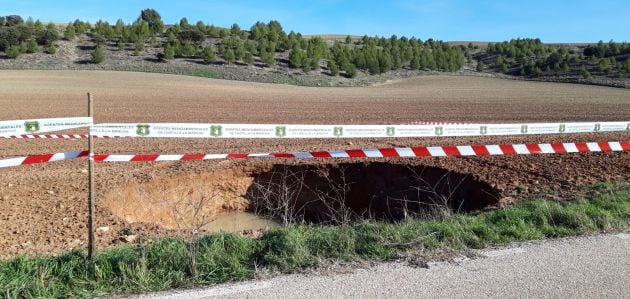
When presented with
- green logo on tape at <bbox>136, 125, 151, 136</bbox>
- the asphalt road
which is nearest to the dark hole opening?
green logo on tape at <bbox>136, 125, 151, 136</bbox>

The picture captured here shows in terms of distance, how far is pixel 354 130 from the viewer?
16969 mm

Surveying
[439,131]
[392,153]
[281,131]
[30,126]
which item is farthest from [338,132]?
[30,126]

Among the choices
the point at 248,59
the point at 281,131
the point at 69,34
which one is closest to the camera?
the point at 281,131

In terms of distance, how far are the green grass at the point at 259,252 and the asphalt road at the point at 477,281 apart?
28 centimetres

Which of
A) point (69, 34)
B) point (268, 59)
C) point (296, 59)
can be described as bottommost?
point (268, 59)

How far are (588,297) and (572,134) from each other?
52.8ft

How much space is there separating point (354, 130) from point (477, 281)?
40.9ft

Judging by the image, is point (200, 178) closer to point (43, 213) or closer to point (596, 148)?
point (43, 213)

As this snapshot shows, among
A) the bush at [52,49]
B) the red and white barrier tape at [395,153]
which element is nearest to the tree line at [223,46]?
the bush at [52,49]

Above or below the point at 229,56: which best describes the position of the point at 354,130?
below

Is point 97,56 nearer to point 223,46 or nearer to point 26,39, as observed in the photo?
point 26,39

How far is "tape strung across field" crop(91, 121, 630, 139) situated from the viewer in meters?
12.4

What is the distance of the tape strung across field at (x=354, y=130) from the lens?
12.4 m

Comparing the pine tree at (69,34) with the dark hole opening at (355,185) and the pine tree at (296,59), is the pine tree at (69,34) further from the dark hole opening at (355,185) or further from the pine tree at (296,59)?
the dark hole opening at (355,185)
